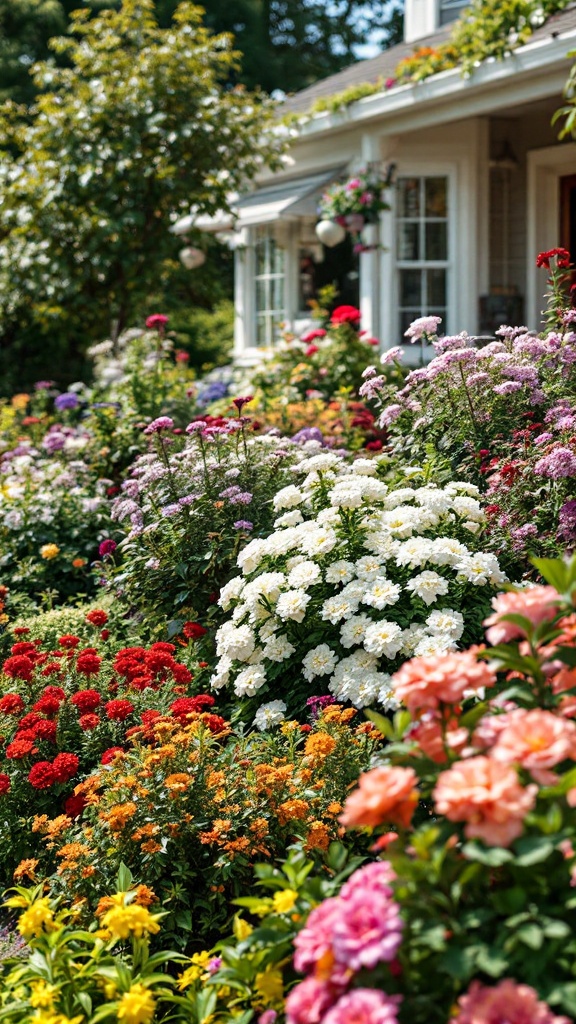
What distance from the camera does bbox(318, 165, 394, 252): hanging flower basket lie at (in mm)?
9891

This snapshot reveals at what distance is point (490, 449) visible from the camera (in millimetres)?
4316

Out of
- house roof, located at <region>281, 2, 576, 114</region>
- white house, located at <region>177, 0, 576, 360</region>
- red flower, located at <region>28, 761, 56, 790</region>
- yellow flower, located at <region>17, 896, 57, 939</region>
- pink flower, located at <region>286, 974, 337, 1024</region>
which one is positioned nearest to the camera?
pink flower, located at <region>286, 974, 337, 1024</region>

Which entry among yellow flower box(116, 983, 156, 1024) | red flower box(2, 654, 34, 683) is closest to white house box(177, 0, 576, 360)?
red flower box(2, 654, 34, 683)

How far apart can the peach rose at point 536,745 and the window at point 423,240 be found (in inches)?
343

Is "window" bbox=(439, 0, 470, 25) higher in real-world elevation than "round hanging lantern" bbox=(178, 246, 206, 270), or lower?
higher

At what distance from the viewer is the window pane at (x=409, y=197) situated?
10.2 meters

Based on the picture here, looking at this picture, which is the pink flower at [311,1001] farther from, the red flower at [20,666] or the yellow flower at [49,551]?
the yellow flower at [49,551]

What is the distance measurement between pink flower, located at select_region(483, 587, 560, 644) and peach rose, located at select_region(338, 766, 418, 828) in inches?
14.8

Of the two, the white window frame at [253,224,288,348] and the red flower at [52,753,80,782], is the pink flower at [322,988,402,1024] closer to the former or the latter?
the red flower at [52,753,80,782]

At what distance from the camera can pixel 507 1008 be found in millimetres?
1453

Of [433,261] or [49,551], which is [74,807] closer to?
[49,551]

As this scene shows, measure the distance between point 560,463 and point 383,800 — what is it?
7.23 ft

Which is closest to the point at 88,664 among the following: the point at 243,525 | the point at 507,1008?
the point at 243,525

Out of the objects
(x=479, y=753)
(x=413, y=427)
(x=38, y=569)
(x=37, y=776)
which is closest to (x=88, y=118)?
(x=38, y=569)
